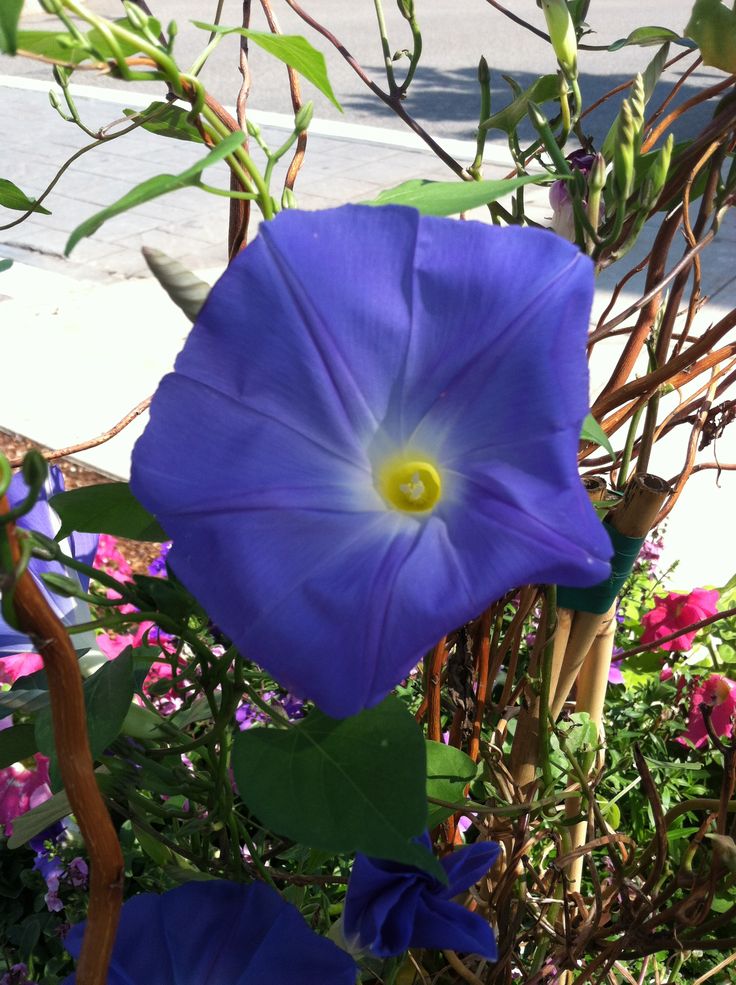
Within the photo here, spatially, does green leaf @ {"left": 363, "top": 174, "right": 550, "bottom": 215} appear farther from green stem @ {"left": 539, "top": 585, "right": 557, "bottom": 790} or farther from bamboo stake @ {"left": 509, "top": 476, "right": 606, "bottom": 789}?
bamboo stake @ {"left": 509, "top": 476, "right": 606, "bottom": 789}

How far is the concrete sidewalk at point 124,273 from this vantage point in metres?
2.72

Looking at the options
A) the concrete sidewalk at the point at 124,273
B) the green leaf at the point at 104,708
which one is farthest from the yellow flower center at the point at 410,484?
the concrete sidewalk at the point at 124,273

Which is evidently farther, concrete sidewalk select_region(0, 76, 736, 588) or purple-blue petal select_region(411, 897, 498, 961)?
concrete sidewalk select_region(0, 76, 736, 588)

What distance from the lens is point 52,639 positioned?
1.01 feet

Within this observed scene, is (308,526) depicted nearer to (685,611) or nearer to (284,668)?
(284,668)

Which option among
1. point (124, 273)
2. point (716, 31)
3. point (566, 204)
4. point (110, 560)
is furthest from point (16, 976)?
point (124, 273)

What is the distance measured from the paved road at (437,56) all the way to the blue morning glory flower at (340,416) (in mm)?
5368

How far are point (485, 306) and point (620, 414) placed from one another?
27 centimetres

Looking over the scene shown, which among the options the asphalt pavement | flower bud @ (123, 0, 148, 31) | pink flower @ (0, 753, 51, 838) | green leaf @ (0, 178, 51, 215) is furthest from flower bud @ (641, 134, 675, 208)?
the asphalt pavement

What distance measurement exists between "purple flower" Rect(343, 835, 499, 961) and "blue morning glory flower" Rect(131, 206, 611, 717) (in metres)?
0.16

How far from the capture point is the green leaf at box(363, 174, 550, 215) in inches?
14.8

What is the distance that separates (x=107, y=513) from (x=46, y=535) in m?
0.09

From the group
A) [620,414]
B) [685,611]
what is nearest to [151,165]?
[685,611]

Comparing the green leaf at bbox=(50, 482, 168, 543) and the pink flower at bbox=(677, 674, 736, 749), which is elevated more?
the pink flower at bbox=(677, 674, 736, 749)
